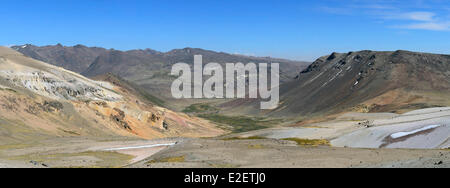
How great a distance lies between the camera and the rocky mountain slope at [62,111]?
289 ft

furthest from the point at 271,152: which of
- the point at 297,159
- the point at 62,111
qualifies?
the point at 62,111

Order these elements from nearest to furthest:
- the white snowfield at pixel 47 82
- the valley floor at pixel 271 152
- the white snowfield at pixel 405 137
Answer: the valley floor at pixel 271 152 < the white snowfield at pixel 405 137 < the white snowfield at pixel 47 82

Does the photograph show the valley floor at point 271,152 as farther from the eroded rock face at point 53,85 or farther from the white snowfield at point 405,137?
the eroded rock face at point 53,85

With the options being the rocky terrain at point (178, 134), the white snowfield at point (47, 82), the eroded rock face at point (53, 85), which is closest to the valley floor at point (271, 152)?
the rocky terrain at point (178, 134)

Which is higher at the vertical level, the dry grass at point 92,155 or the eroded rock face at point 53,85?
the eroded rock face at point 53,85

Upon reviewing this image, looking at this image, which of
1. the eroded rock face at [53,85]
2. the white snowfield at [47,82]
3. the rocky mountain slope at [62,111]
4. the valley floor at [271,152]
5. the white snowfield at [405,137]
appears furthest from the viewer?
the white snowfield at [47,82]

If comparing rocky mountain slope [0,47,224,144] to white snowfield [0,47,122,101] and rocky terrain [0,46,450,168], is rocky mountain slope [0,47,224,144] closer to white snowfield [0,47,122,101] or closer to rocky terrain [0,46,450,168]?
white snowfield [0,47,122,101]

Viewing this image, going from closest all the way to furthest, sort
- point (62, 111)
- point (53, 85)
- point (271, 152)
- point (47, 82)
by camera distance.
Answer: point (271, 152), point (62, 111), point (47, 82), point (53, 85)

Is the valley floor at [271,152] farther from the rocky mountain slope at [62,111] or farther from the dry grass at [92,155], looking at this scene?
the rocky mountain slope at [62,111]

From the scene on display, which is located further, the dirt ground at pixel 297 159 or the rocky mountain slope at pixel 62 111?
the rocky mountain slope at pixel 62 111

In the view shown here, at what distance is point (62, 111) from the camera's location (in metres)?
104

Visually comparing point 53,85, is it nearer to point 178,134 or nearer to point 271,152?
point 178,134

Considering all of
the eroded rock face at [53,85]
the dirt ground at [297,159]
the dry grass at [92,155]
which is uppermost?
the eroded rock face at [53,85]

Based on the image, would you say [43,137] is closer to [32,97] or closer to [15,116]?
[15,116]
